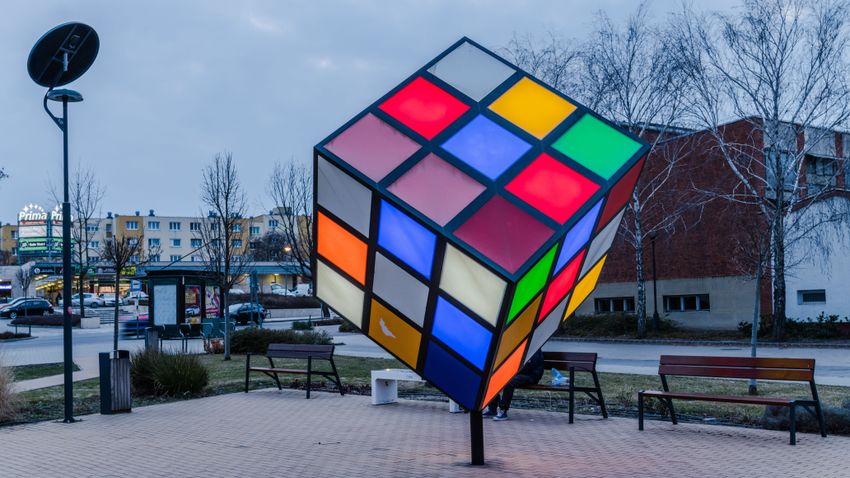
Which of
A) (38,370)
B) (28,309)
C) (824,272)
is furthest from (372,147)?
(28,309)

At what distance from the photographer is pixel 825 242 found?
29844mm

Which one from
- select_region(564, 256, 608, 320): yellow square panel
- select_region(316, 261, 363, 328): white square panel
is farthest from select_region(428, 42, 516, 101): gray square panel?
select_region(564, 256, 608, 320): yellow square panel

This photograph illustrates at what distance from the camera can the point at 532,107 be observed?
22.0 ft

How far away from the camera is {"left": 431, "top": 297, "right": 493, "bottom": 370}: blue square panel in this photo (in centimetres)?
606

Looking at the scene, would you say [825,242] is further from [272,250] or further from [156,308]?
[272,250]

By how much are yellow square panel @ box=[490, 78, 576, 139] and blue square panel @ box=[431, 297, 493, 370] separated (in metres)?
1.61

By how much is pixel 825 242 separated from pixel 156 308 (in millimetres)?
25404

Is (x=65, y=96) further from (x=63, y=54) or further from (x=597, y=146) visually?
(x=597, y=146)

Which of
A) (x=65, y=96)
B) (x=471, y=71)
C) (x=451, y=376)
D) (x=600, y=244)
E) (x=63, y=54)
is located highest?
(x=63, y=54)

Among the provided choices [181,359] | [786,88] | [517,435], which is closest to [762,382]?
[517,435]

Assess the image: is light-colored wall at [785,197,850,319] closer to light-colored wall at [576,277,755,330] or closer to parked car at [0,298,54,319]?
light-colored wall at [576,277,755,330]

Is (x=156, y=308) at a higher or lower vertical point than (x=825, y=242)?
lower

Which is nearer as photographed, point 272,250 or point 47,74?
point 47,74

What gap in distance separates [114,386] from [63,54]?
192 inches
